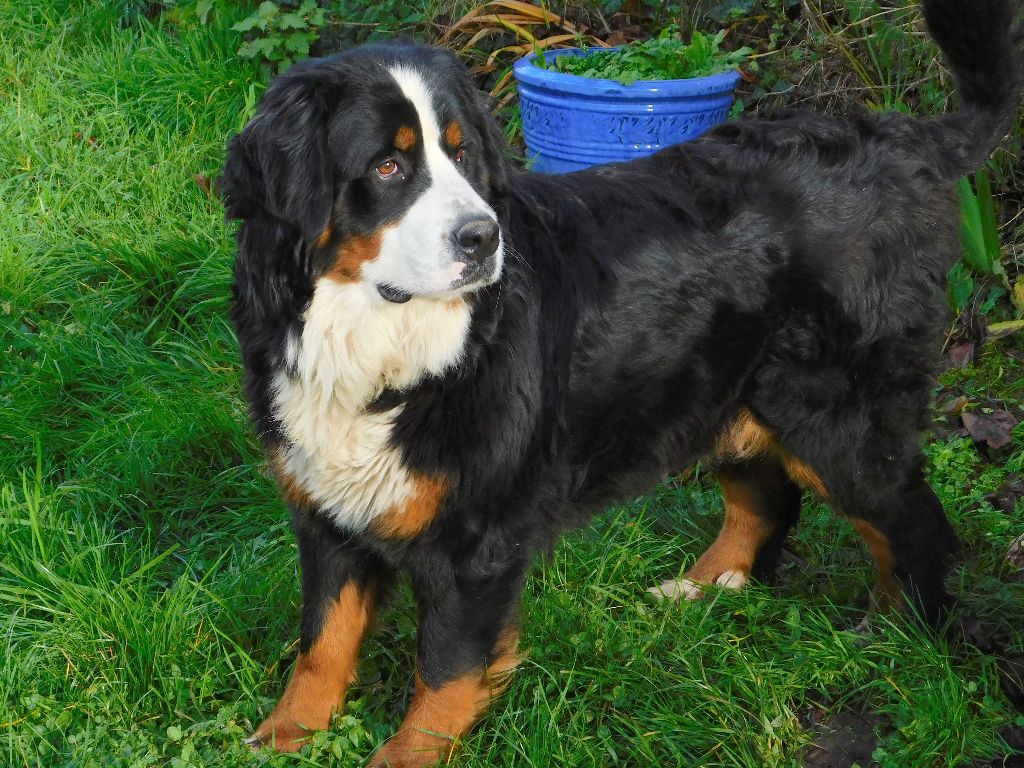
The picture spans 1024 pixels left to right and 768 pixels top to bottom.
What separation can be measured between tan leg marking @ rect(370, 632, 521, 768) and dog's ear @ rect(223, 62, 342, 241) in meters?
1.10

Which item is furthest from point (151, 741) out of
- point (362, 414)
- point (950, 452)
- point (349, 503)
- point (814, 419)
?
point (950, 452)

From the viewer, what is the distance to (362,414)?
2.41m

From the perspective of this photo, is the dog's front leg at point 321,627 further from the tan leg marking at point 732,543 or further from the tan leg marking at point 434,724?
the tan leg marking at point 732,543

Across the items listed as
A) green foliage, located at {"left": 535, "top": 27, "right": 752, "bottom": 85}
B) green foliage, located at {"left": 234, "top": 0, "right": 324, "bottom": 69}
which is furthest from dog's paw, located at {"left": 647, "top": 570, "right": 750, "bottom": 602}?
green foliage, located at {"left": 234, "top": 0, "right": 324, "bottom": 69}

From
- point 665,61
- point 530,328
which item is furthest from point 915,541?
point 665,61

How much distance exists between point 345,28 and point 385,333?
12.6ft

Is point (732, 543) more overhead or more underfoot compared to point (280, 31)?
Answer: more underfoot

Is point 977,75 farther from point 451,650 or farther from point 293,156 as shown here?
point 451,650

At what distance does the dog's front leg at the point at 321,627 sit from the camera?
260cm

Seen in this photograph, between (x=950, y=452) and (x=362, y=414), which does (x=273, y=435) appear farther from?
(x=950, y=452)

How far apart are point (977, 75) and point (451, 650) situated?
1.98 m

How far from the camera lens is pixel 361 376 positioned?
94.3 inches

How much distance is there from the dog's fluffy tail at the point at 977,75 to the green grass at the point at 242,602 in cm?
107

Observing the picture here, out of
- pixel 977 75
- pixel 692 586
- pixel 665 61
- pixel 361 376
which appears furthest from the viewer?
pixel 665 61
